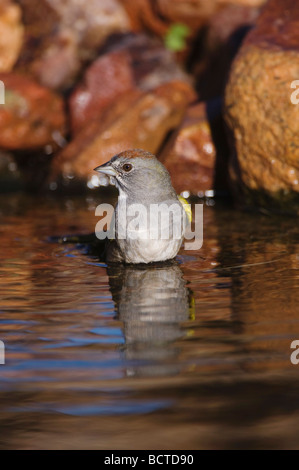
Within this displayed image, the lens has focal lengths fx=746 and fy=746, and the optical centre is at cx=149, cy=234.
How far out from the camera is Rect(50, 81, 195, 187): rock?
465 inches

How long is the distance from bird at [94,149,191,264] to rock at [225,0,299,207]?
2969 mm

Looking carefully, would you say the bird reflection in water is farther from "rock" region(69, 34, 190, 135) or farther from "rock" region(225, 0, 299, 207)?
"rock" region(69, 34, 190, 135)

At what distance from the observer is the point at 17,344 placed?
4.50 meters

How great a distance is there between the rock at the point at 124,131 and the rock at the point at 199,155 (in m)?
0.75

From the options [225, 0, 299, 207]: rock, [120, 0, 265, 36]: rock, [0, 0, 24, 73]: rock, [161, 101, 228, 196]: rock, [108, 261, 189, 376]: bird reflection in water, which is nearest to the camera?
[108, 261, 189, 376]: bird reflection in water

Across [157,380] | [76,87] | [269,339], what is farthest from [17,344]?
[76,87]

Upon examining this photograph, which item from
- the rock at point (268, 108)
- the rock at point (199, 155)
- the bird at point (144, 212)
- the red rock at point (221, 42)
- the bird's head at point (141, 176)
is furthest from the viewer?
the red rock at point (221, 42)

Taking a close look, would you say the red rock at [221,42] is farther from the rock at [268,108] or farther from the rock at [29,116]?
the rock at [29,116]

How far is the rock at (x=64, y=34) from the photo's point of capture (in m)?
13.6

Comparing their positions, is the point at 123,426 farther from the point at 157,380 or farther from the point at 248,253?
the point at 248,253

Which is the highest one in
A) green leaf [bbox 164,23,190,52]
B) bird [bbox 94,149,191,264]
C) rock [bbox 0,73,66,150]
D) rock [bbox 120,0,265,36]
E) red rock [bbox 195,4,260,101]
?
rock [bbox 120,0,265,36]

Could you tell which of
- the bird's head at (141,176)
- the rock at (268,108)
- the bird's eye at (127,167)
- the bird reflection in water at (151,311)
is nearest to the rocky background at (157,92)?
the rock at (268,108)

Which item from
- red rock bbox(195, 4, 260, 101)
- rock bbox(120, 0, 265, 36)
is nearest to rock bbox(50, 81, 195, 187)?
red rock bbox(195, 4, 260, 101)

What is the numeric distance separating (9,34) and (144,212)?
29.7 feet
